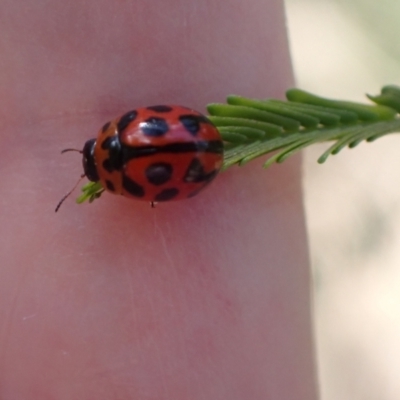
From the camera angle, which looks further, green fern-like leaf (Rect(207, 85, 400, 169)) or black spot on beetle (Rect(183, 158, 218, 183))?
black spot on beetle (Rect(183, 158, 218, 183))

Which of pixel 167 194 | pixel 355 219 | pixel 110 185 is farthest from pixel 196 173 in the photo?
pixel 355 219

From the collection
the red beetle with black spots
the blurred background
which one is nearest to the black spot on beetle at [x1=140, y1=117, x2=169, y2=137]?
the red beetle with black spots

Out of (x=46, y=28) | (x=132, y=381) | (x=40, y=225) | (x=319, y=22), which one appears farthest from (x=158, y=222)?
(x=319, y=22)

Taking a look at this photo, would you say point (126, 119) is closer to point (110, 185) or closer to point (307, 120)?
point (110, 185)

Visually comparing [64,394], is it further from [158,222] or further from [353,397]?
[353,397]

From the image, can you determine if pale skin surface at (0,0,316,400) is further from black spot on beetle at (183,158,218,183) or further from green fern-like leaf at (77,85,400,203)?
green fern-like leaf at (77,85,400,203)

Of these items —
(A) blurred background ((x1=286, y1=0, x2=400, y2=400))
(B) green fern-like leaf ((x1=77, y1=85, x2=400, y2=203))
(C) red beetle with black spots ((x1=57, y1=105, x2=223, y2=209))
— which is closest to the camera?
(B) green fern-like leaf ((x1=77, y1=85, x2=400, y2=203))
